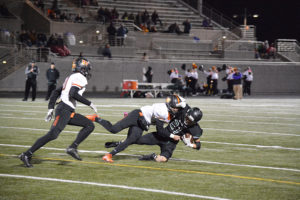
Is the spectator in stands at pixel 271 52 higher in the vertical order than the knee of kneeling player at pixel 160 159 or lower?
higher

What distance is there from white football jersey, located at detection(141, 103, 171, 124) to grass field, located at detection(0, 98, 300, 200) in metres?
0.73

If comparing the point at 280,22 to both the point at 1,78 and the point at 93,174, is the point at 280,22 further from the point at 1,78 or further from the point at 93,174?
the point at 93,174

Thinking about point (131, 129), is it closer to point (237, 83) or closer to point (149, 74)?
point (237, 83)

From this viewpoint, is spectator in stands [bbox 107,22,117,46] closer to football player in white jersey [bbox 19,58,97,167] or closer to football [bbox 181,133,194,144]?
football player in white jersey [bbox 19,58,97,167]

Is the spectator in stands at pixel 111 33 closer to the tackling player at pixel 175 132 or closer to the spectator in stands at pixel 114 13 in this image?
the spectator in stands at pixel 114 13

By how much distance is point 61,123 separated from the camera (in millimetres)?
8039

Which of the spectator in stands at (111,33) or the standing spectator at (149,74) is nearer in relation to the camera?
the standing spectator at (149,74)

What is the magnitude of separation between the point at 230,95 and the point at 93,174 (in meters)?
22.3

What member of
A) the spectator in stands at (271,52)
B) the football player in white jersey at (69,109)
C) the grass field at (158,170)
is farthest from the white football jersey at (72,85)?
the spectator in stands at (271,52)

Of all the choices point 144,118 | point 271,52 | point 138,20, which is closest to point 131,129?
point 144,118

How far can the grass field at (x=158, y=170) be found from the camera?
21.1 ft

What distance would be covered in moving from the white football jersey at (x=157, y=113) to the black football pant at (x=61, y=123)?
0.90 meters

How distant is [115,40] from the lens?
35.6m

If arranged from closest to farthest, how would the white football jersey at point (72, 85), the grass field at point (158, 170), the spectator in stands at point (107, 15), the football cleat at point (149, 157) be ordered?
the grass field at point (158, 170) < the white football jersey at point (72, 85) < the football cleat at point (149, 157) < the spectator in stands at point (107, 15)
